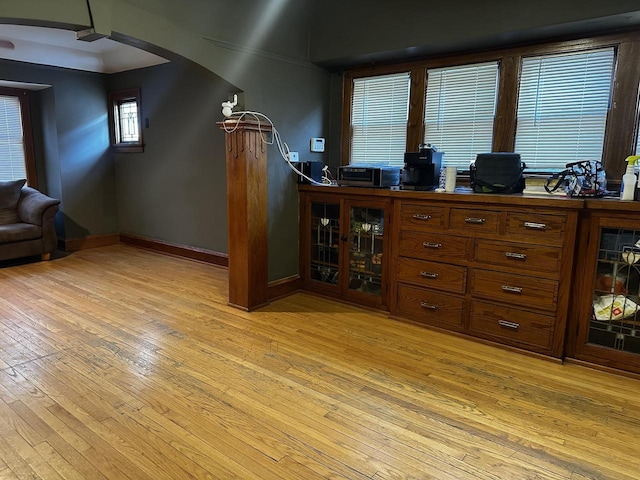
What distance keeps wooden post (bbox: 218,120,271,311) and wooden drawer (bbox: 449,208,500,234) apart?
1.54 m

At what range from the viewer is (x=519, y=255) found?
2871mm

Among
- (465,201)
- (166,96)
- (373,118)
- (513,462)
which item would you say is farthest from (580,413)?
(166,96)

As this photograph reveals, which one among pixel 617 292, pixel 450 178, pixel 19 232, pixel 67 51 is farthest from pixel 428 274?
pixel 67 51

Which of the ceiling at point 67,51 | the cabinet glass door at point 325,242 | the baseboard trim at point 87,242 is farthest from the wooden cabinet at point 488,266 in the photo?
the baseboard trim at point 87,242

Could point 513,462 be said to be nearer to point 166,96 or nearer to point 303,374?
point 303,374

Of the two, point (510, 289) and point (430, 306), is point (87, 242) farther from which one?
point (510, 289)

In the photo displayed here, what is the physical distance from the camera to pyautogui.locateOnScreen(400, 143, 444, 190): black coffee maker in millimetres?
3402

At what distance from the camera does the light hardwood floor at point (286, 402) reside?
183 centimetres

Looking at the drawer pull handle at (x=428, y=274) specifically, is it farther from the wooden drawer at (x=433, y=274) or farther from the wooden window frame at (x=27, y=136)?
the wooden window frame at (x=27, y=136)

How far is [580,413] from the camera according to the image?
2229 mm

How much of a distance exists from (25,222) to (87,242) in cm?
87

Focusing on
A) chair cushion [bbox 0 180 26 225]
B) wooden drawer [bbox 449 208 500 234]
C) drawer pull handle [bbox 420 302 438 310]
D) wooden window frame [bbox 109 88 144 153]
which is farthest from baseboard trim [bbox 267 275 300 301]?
chair cushion [bbox 0 180 26 225]

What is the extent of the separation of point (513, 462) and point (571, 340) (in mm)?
1269

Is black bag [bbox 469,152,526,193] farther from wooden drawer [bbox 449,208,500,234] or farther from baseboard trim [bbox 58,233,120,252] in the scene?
baseboard trim [bbox 58,233,120,252]
